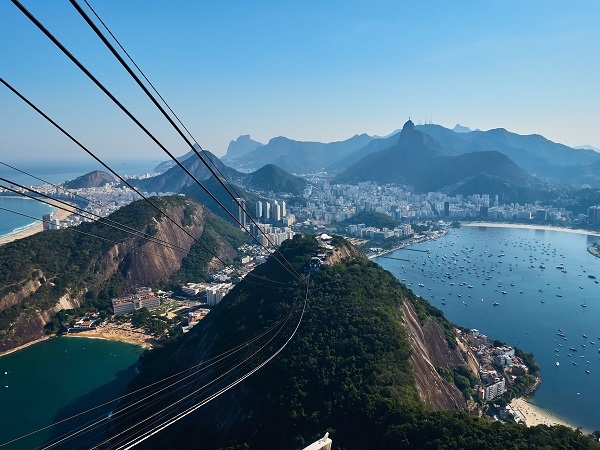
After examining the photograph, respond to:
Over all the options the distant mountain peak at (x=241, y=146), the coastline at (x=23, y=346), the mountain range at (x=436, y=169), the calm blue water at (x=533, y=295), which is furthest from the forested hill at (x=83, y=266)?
the distant mountain peak at (x=241, y=146)

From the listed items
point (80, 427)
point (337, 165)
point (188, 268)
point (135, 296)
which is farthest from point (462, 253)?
point (337, 165)

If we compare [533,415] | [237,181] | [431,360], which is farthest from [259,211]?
[533,415]

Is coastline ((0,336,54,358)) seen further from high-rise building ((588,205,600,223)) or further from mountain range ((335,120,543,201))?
mountain range ((335,120,543,201))

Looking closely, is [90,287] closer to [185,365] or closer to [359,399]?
[185,365]

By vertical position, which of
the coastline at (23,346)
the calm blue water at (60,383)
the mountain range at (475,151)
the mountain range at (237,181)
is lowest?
the calm blue water at (60,383)

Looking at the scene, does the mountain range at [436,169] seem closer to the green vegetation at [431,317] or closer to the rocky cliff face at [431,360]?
the green vegetation at [431,317]

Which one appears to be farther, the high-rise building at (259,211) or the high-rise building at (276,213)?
the high-rise building at (259,211)
